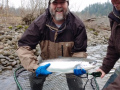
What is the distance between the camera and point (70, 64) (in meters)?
2.58

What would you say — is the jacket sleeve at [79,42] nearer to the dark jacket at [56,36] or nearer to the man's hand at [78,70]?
the dark jacket at [56,36]

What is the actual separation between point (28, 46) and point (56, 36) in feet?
1.70

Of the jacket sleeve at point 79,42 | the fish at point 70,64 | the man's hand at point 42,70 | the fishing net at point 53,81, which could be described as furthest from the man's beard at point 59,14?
the fishing net at point 53,81

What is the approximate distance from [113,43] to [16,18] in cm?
1279

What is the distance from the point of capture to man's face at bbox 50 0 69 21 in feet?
9.72

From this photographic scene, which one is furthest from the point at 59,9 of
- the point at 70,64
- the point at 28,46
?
the point at 70,64

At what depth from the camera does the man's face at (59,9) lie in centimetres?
296

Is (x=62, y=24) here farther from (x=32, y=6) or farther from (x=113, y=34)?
(x=32, y=6)

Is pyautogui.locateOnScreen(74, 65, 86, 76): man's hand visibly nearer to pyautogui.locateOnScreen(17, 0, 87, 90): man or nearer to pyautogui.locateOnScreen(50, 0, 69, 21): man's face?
pyautogui.locateOnScreen(17, 0, 87, 90): man

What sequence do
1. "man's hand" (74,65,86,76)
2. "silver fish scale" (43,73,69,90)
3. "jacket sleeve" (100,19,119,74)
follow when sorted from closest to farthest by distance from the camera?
"man's hand" (74,65,86,76) < "jacket sleeve" (100,19,119,74) < "silver fish scale" (43,73,69,90)

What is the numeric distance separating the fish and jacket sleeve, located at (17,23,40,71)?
0.36 metres

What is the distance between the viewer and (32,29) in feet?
9.94

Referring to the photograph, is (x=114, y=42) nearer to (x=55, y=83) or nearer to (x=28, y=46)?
(x=55, y=83)

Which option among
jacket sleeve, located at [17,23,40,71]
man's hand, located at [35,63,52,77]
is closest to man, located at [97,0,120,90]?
man's hand, located at [35,63,52,77]
